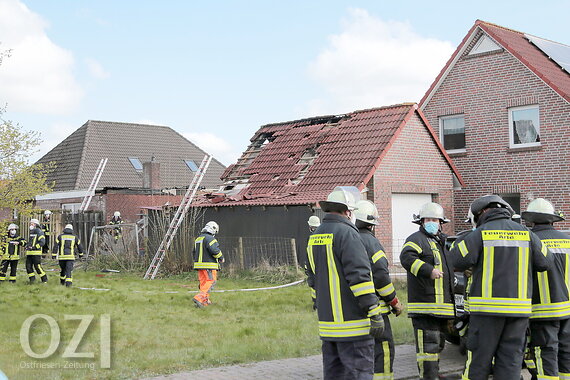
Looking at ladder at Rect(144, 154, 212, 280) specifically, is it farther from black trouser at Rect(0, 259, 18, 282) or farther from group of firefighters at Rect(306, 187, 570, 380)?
group of firefighters at Rect(306, 187, 570, 380)

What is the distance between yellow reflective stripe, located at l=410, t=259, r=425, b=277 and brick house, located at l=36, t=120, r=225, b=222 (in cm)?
2261

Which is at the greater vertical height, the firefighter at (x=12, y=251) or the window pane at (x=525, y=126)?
the window pane at (x=525, y=126)

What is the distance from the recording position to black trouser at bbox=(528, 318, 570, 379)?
21.8 ft

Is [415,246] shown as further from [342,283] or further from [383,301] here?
[342,283]

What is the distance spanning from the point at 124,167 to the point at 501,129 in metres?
21.1

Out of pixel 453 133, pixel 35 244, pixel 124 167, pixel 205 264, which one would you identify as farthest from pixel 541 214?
pixel 124 167

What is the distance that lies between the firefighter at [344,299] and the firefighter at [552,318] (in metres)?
2.01

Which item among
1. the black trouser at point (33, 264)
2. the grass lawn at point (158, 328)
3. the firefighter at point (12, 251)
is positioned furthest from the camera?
the black trouser at point (33, 264)

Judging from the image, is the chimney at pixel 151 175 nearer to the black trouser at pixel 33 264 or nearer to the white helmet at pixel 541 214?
the black trouser at pixel 33 264

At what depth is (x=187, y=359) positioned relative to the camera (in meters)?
8.64

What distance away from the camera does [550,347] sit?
6707mm

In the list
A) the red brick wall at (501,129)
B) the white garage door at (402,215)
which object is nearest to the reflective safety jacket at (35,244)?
the white garage door at (402,215)

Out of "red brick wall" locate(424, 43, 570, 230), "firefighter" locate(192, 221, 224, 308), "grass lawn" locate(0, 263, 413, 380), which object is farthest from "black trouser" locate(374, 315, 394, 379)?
"red brick wall" locate(424, 43, 570, 230)

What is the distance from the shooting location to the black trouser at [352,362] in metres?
5.59
